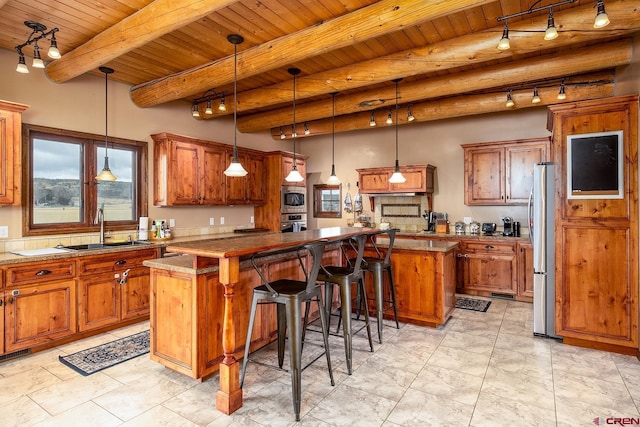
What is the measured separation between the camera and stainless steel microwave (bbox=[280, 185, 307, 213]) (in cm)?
620

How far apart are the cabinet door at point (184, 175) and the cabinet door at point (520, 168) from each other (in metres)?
4.56

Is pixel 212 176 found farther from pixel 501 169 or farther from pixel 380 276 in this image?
pixel 501 169

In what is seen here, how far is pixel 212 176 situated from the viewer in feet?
17.2

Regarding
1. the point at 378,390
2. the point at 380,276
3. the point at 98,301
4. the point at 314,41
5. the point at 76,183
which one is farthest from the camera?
the point at 76,183

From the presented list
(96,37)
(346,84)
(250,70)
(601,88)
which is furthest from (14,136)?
(601,88)

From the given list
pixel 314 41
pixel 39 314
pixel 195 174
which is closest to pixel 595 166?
pixel 314 41

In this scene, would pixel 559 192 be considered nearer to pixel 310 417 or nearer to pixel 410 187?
pixel 410 187

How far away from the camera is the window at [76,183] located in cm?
374

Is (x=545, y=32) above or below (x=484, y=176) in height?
above

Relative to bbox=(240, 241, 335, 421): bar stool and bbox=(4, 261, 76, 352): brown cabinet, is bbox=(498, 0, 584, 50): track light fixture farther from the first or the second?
bbox=(4, 261, 76, 352): brown cabinet

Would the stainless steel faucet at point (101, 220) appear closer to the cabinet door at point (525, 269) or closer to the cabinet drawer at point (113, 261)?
the cabinet drawer at point (113, 261)

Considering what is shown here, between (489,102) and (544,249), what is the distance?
221 cm

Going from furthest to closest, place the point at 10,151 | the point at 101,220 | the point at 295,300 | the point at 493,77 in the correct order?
1. the point at 101,220
2. the point at 493,77
3. the point at 10,151
4. the point at 295,300

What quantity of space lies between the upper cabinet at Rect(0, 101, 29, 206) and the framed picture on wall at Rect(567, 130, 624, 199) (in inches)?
206
